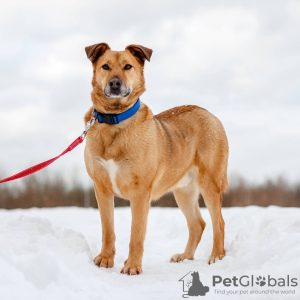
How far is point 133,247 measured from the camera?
5.64m

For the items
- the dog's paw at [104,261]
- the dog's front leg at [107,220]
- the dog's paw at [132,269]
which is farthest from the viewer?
the dog's front leg at [107,220]

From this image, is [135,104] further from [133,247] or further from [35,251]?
[35,251]

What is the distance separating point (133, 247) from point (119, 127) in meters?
1.52

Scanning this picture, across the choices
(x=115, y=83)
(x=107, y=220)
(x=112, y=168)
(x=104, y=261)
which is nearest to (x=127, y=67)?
(x=115, y=83)

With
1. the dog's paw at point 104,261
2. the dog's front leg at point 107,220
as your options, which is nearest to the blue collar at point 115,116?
the dog's front leg at point 107,220

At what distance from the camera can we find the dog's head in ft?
18.2

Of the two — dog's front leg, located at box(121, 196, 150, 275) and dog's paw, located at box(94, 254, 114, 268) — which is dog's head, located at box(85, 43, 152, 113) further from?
dog's paw, located at box(94, 254, 114, 268)

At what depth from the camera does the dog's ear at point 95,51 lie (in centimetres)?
595

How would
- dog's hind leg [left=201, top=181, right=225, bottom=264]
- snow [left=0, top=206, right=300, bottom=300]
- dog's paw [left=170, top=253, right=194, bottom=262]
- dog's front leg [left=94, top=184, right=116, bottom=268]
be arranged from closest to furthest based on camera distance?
1. snow [left=0, top=206, right=300, bottom=300]
2. dog's front leg [left=94, top=184, right=116, bottom=268]
3. dog's hind leg [left=201, top=181, right=225, bottom=264]
4. dog's paw [left=170, top=253, right=194, bottom=262]

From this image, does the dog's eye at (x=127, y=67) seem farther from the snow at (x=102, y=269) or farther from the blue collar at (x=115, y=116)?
the snow at (x=102, y=269)

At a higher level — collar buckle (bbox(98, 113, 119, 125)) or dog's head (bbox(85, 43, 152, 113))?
dog's head (bbox(85, 43, 152, 113))

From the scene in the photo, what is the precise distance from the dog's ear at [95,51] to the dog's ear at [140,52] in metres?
0.33

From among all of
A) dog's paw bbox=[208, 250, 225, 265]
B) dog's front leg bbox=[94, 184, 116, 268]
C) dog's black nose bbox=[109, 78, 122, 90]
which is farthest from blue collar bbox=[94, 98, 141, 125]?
dog's paw bbox=[208, 250, 225, 265]

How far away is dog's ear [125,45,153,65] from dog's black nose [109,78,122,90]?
758 millimetres
